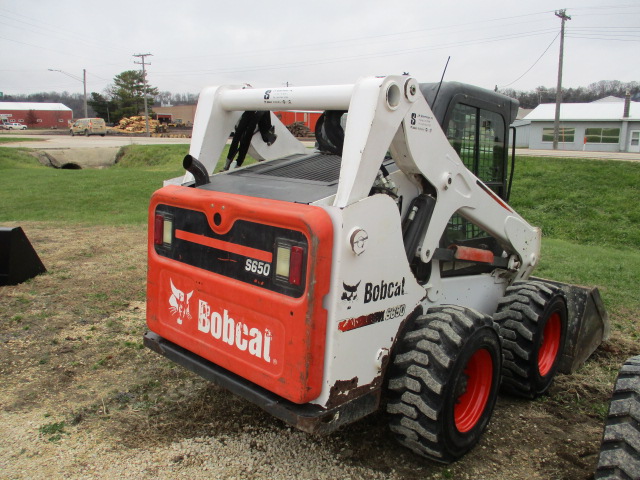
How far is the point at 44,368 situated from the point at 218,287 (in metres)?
2.18

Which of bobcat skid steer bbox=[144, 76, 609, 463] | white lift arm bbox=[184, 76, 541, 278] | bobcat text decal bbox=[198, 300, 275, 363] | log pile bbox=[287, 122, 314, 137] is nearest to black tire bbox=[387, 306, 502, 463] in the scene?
bobcat skid steer bbox=[144, 76, 609, 463]

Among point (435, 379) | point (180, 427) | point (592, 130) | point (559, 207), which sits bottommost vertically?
point (180, 427)

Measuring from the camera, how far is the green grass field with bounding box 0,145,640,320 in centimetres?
781

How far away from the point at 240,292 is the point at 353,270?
63 centimetres

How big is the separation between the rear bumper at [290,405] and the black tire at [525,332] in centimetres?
137

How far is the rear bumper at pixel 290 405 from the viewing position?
2676 millimetres

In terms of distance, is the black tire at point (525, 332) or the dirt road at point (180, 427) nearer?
the dirt road at point (180, 427)

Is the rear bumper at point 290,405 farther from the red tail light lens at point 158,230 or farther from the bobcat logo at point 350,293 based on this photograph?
the red tail light lens at point 158,230

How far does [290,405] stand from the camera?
2.78 meters

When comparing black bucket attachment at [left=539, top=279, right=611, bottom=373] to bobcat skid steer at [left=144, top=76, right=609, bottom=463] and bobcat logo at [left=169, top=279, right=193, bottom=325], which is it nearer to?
bobcat skid steer at [left=144, top=76, right=609, bottom=463]

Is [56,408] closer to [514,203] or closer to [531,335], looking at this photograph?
[531,335]

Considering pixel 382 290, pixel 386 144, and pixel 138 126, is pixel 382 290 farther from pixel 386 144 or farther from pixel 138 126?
pixel 138 126

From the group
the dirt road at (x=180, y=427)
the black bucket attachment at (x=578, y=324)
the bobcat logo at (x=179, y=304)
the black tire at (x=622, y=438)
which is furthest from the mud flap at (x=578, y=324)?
the bobcat logo at (x=179, y=304)

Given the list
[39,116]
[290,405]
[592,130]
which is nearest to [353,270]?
[290,405]
